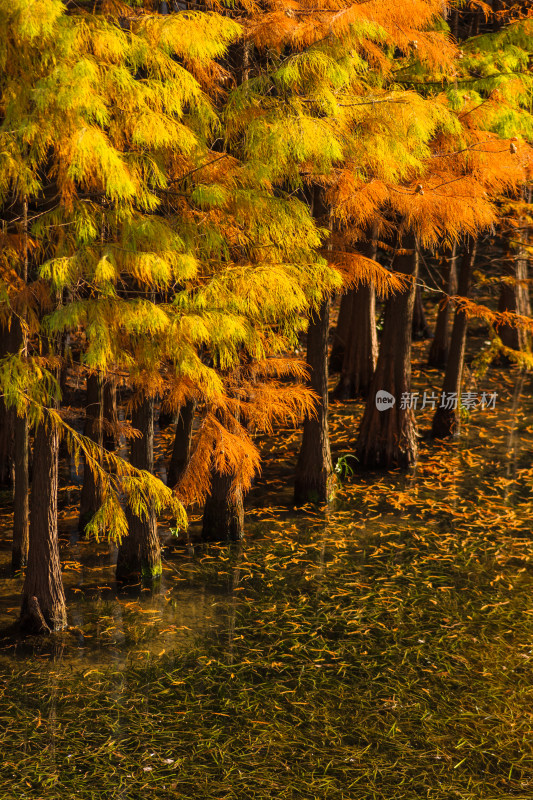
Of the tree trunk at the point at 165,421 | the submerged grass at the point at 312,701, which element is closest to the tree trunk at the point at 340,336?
the tree trunk at the point at 165,421

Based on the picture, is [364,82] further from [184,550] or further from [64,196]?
[184,550]

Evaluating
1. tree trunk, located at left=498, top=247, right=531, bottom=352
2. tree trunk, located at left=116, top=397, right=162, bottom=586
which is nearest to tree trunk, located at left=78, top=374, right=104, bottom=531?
tree trunk, located at left=116, top=397, right=162, bottom=586

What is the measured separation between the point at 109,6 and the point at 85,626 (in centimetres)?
625

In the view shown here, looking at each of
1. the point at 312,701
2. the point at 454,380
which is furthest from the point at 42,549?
the point at 454,380

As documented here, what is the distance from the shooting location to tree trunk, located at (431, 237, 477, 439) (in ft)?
51.1

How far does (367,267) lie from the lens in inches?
436

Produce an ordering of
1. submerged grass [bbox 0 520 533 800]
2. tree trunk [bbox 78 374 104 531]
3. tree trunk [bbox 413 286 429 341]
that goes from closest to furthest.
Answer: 1. submerged grass [bbox 0 520 533 800]
2. tree trunk [bbox 78 374 104 531]
3. tree trunk [bbox 413 286 429 341]

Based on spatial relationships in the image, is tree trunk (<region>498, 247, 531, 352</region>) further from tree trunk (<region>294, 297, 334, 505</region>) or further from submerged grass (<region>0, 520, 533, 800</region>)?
submerged grass (<region>0, 520, 533, 800</region>)

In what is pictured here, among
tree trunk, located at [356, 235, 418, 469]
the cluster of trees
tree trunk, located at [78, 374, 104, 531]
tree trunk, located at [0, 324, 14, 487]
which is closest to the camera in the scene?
the cluster of trees

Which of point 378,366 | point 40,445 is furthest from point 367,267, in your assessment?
point 40,445

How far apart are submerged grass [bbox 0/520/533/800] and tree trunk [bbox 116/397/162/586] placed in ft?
2.18

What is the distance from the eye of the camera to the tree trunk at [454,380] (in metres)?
15.6

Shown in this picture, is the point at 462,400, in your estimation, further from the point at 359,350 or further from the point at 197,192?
the point at 197,192

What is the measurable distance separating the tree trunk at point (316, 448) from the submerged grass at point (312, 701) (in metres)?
2.49
